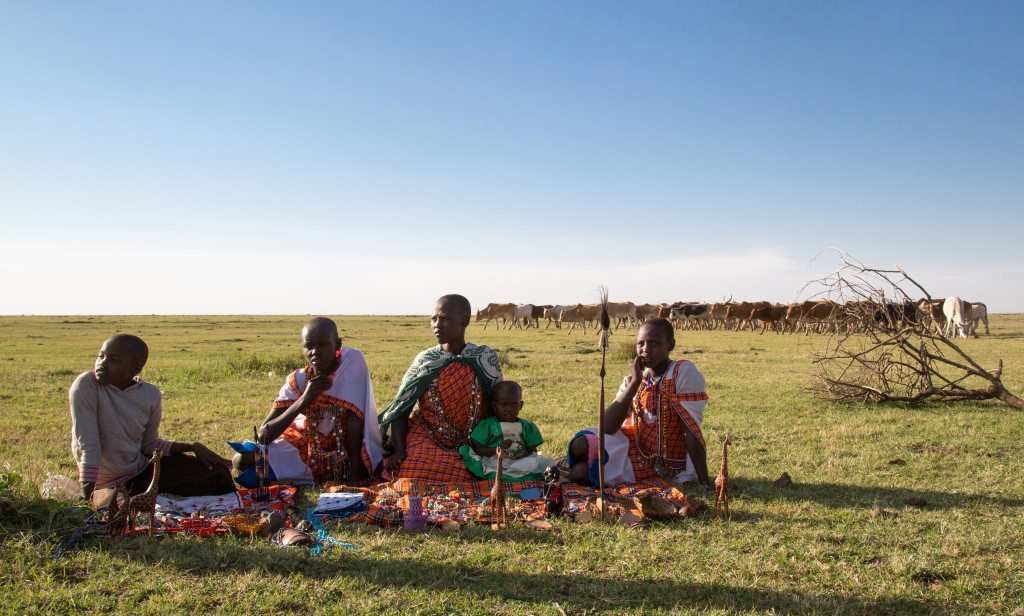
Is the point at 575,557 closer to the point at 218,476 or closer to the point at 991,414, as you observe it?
the point at 218,476

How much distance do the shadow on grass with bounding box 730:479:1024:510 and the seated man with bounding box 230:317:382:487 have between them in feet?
10.4

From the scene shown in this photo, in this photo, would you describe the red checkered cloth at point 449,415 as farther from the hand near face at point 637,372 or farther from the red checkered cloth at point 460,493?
the hand near face at point 637,372

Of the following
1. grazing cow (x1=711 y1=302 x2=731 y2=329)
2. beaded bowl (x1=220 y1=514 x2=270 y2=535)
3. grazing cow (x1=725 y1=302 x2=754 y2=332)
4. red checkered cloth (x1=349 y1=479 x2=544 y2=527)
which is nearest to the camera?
beaded bowl (x1=220 y1=514 x2=270 y2=535)

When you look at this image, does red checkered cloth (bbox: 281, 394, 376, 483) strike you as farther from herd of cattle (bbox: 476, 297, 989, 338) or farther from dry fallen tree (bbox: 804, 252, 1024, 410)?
herd of cattle (bbox: 476, 297, 989, 338)

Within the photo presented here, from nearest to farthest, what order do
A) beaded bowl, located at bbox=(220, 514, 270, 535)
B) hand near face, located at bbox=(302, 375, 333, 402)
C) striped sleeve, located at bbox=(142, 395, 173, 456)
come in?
beaded bowl, located at bbox=(220, 514, 270, 535) → striped sleeve, located at bbox=(142, 395, 173, 456) → hand near face, located at bbox=(302, 375, 333, 402)

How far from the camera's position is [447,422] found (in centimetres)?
611

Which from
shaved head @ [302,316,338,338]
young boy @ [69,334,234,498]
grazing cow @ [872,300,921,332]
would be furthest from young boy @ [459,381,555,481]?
grazing cow @ [872,300,921,332]

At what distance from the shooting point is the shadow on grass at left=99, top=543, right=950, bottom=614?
356cm

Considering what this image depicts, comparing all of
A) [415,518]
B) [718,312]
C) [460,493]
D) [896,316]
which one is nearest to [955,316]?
[718,312]

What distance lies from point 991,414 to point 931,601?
733 centimetres

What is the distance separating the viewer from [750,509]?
5.23 m

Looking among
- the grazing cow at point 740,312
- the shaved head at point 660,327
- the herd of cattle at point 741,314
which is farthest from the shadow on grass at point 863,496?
the grazing cow at point 740,312

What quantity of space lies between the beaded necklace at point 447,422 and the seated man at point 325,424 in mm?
568

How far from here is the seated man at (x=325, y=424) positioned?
5.89m
